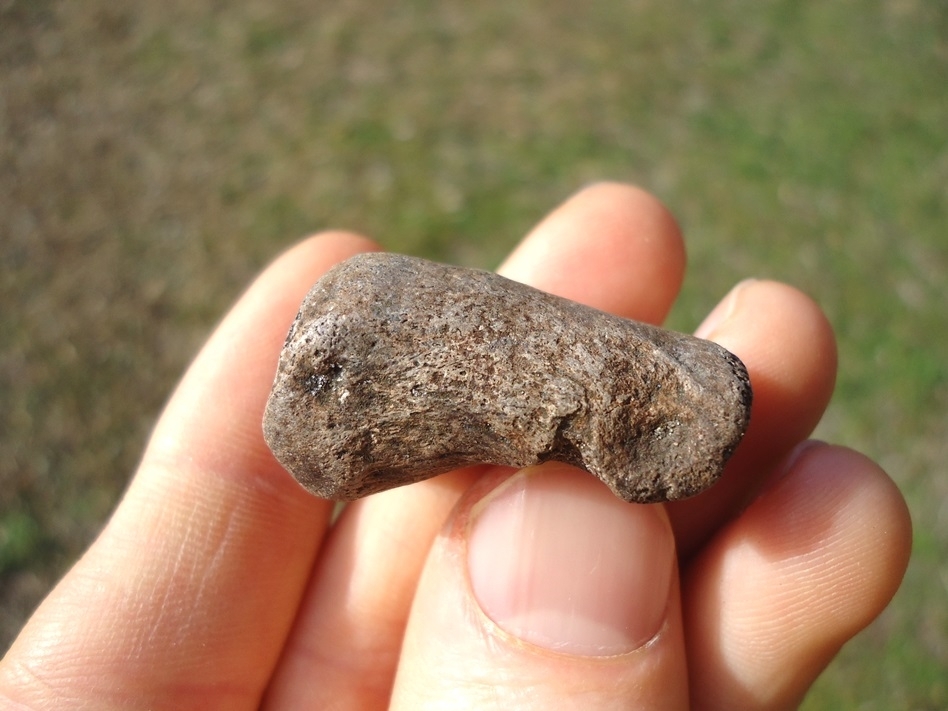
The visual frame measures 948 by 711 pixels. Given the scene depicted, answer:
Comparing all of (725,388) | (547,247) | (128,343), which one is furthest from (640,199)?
(128,343)

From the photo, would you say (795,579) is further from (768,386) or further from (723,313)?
(723,313)

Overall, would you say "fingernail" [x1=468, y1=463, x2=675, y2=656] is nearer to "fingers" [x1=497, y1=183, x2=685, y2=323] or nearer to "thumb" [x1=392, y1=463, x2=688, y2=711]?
"thumb" [x1=392, y1=463, x2=688, y2=711]

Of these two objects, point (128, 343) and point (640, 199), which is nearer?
point (640, 199)

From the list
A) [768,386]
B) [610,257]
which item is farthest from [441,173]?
[768,386]

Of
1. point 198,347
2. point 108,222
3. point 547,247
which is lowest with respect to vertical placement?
point 198,347

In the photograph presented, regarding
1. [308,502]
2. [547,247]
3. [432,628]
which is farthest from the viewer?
[547,247]

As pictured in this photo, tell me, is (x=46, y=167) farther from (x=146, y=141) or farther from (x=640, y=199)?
(x=640, y=199)

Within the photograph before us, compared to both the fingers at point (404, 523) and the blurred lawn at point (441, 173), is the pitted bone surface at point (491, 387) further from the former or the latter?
the blurred lawn at point (441, 173)
